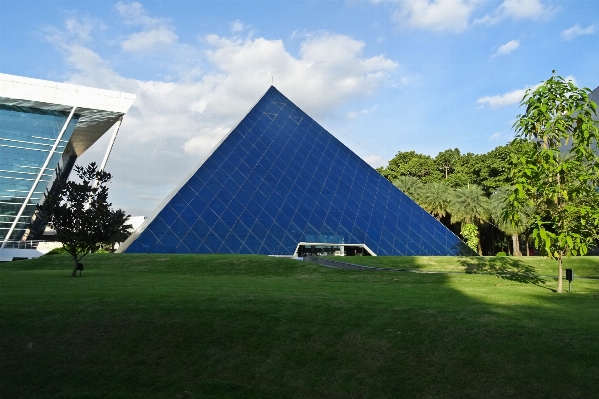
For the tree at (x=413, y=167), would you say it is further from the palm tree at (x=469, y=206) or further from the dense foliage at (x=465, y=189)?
the palm tree at (x=469, y=206)

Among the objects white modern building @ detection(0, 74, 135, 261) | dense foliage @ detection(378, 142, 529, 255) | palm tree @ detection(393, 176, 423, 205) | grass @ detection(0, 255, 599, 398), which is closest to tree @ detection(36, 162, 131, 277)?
grass @ detection(0, 255, 599, 398)

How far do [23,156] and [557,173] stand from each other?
142ft

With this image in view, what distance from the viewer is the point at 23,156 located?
43.3 m

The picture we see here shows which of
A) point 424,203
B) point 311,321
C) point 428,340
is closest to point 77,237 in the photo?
point 311,321

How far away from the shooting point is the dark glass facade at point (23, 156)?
138 ft

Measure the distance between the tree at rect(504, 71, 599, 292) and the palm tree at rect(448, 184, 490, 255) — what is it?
38.0m

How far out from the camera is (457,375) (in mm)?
8039

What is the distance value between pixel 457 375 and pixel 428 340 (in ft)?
3.70

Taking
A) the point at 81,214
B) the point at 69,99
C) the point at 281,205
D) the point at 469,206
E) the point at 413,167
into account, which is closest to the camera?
the point at 81,214

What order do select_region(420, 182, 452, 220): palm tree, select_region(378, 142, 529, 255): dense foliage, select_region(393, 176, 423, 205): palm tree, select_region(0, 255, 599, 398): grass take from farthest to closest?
1. select_region(393, 176, 423, 205): palm tree
2. select_region(420, 182, 452, 220): palm tree
3. select_region(378, 142, 529, 255): dense foliage
4. select_region(0, 255, 599, 398): grass

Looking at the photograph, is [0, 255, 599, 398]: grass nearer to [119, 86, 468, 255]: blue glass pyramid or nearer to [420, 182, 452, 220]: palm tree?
[119, 86, 468, 255]: blue glass pyramid

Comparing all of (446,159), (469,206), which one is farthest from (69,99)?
(446,159)

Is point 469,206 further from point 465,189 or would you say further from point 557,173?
point 557,173

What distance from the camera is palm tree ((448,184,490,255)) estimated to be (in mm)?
53156
